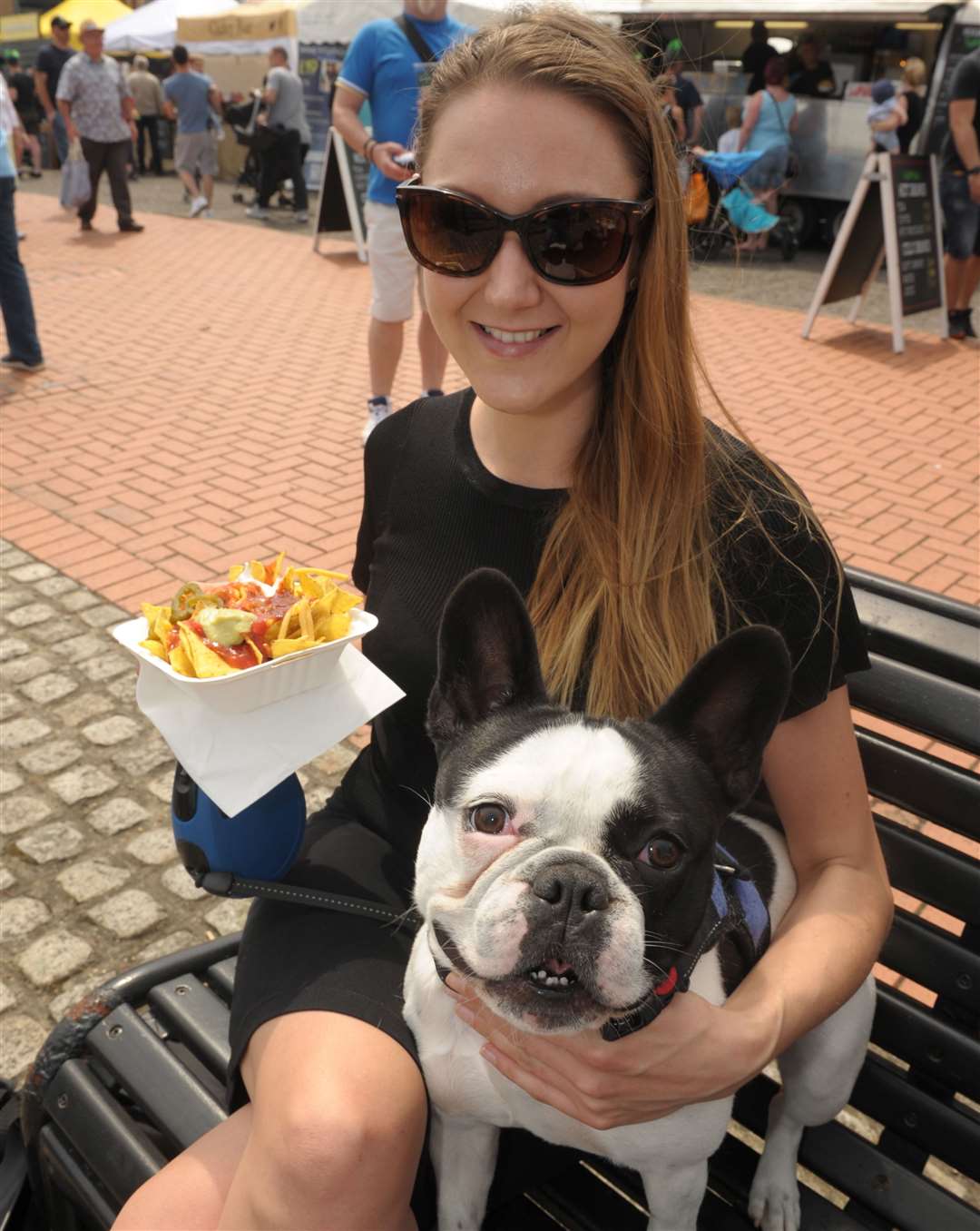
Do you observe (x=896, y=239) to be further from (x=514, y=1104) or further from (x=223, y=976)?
(x=514, y=1104)

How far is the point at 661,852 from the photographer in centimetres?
146

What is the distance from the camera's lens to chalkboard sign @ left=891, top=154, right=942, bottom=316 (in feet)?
29.9

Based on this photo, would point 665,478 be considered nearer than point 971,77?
Yes

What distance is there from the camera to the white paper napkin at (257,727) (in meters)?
1.76

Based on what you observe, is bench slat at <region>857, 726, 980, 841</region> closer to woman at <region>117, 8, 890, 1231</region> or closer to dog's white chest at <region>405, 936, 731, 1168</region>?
woman at <region>117, 8, 890, 1231</region>

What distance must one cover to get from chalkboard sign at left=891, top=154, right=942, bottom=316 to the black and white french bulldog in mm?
8730

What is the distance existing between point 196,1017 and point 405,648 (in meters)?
0.88

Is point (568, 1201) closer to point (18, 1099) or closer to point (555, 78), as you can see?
point (18, 1099)

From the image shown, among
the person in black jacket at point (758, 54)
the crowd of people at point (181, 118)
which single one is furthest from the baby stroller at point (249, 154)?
the person in black jacket at point (758, 54)

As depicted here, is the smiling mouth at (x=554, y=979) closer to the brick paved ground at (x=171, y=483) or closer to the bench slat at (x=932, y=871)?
the bench slat at (x=932, y=871)

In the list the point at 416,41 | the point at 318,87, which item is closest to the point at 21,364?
the point at 416,41

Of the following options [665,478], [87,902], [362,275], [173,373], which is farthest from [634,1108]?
[362,275]

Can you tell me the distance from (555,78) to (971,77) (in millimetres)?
8589

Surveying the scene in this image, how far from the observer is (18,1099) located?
2.23 meters
